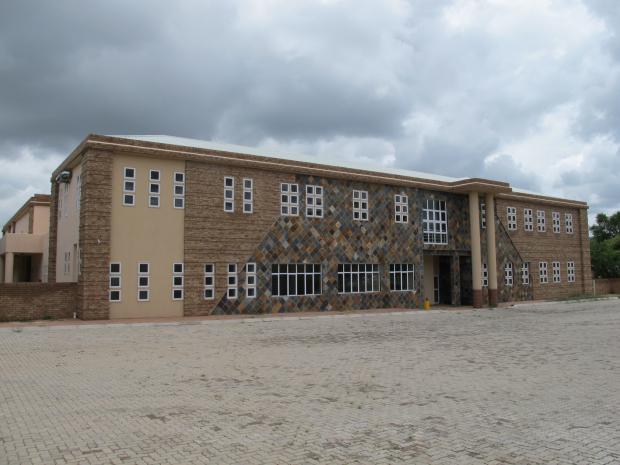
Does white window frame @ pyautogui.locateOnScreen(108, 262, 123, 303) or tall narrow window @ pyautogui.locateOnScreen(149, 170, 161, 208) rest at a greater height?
tall narrow window @ pyautogui.locateOnScreen(149, 170, 161, 208)

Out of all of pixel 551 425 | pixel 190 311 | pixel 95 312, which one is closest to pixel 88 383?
pixel 551 425

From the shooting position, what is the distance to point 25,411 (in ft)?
23.5

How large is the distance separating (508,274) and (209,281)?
2111 centimetres

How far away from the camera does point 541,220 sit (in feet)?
125

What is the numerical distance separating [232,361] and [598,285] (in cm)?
4187

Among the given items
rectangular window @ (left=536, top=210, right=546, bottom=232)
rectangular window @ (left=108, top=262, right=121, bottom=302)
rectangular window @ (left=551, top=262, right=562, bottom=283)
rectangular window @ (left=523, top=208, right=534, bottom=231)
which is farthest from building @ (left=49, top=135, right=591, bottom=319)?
rectangular window @ (left=551, top=262, right=562, bottom=283)

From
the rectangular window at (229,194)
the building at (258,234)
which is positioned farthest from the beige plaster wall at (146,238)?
the rectangular window at (229,194)

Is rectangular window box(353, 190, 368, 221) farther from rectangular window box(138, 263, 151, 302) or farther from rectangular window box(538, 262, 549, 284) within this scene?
rectangular window box(538, 262, 549, 284)

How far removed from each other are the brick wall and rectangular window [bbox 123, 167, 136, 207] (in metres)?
3.94

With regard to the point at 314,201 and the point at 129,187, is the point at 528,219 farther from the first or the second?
the point at 129,187

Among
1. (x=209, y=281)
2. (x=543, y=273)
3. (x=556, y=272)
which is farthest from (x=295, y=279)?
(x=556, y=272)

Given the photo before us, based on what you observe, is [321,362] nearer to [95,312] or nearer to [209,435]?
[209,435]

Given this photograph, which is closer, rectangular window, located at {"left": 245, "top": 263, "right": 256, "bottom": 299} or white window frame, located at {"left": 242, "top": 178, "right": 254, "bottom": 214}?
rectangular window, located at {"left": 245, "top": 263, "right": 256, "bottom": 299}

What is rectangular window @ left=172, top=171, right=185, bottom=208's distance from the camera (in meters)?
23.1
